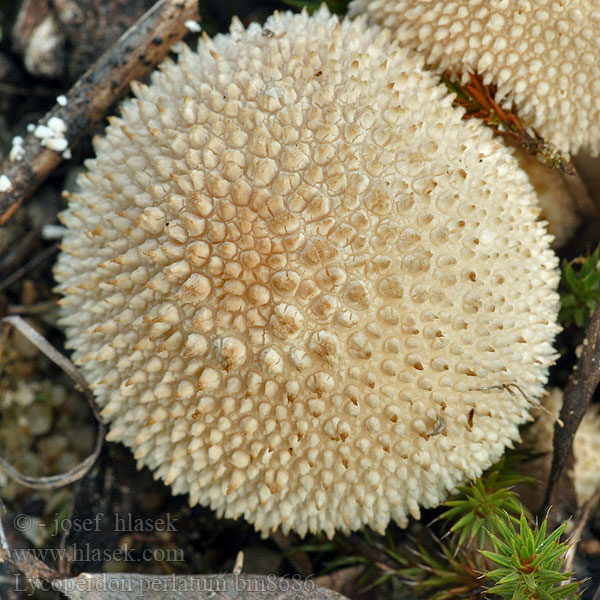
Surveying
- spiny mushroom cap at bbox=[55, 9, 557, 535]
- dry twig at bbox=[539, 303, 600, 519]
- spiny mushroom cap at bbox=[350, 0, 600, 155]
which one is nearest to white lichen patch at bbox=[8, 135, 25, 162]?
spiny mushroom cap at bbox=[55, 9, 557, 535]

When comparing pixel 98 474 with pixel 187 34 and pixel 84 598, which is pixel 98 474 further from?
pixel 187 34

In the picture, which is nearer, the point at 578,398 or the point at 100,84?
the point at 578,398

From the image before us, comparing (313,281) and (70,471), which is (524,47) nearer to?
(313,281)

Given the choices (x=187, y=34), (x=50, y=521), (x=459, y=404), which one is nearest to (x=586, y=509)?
(x=459, y=404)

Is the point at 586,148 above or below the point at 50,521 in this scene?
above

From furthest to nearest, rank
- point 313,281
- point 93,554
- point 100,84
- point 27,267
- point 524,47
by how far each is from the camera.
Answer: point 27,267 < point 100,84 < point 93,554 < point 524,47 < point 313,281

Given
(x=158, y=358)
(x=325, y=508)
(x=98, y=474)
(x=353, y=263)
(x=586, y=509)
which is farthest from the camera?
(x=98, y=474)

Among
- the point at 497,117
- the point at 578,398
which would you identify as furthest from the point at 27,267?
the point at 578,398
